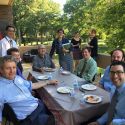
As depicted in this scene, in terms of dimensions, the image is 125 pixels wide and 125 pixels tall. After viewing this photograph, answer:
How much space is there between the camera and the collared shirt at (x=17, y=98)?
274 cm

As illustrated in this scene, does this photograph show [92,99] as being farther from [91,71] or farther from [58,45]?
[58,45]

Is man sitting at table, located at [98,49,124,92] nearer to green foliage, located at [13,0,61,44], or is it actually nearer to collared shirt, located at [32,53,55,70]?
collared shirt, located at [32,53,55,70]

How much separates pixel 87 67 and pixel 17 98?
6.76 feet

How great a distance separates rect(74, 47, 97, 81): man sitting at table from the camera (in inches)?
178

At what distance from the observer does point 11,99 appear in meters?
2.76

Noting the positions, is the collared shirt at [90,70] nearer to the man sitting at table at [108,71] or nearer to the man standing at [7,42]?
the man sitting at table at [108,71]

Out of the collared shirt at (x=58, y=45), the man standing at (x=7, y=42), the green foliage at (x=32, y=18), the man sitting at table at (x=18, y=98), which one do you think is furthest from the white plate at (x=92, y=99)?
the green foliage at (x=32, y=18)

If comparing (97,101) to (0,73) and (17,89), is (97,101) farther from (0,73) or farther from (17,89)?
(0,73)

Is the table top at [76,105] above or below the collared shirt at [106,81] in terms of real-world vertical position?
below

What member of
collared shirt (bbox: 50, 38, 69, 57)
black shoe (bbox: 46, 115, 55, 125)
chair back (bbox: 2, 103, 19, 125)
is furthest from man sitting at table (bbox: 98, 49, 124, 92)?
collared shirt (bbox: 50, 38, 69, 57)

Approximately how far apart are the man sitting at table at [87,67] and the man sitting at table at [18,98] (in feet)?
5.58

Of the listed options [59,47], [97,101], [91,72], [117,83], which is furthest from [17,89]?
[59,47]

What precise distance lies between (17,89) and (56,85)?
3.20ft

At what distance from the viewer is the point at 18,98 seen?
9.35 feet
